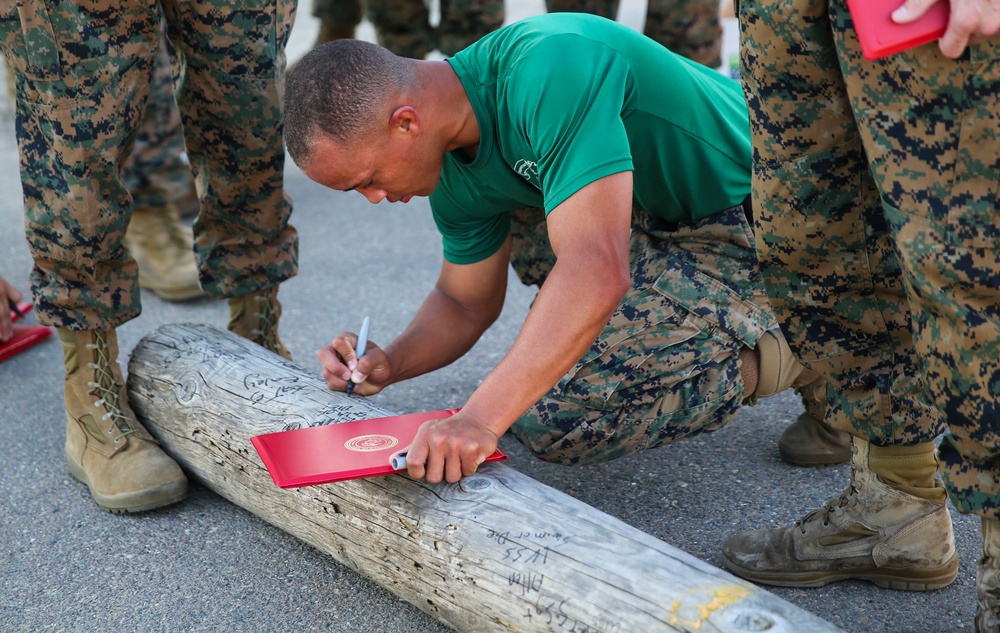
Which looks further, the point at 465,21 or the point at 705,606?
the point at 465,21

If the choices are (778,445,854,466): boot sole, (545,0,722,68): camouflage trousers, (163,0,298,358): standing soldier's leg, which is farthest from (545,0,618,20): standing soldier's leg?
(778,445,854,466): boot sole

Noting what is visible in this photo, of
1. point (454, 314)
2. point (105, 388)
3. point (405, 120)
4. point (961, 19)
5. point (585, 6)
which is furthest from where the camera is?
point (585, 6)

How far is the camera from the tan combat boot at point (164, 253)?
345 centimetres

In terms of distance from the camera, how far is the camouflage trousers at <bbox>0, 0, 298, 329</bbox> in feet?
6.86

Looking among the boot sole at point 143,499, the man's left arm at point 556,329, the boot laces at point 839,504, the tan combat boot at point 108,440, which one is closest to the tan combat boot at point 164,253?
the tan combat boot at point 108,440

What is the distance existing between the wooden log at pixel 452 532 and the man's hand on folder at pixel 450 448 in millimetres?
55

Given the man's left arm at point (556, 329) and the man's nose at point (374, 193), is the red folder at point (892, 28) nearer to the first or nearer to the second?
the man's left arm at point (556, 329)

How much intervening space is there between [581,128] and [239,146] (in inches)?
42.3

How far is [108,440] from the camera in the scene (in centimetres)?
231

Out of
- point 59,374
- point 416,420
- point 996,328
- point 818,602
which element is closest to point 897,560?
point 818,602

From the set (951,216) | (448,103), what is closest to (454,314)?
(448,103)

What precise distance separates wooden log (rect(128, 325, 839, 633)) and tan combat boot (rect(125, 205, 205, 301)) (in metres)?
1.15
